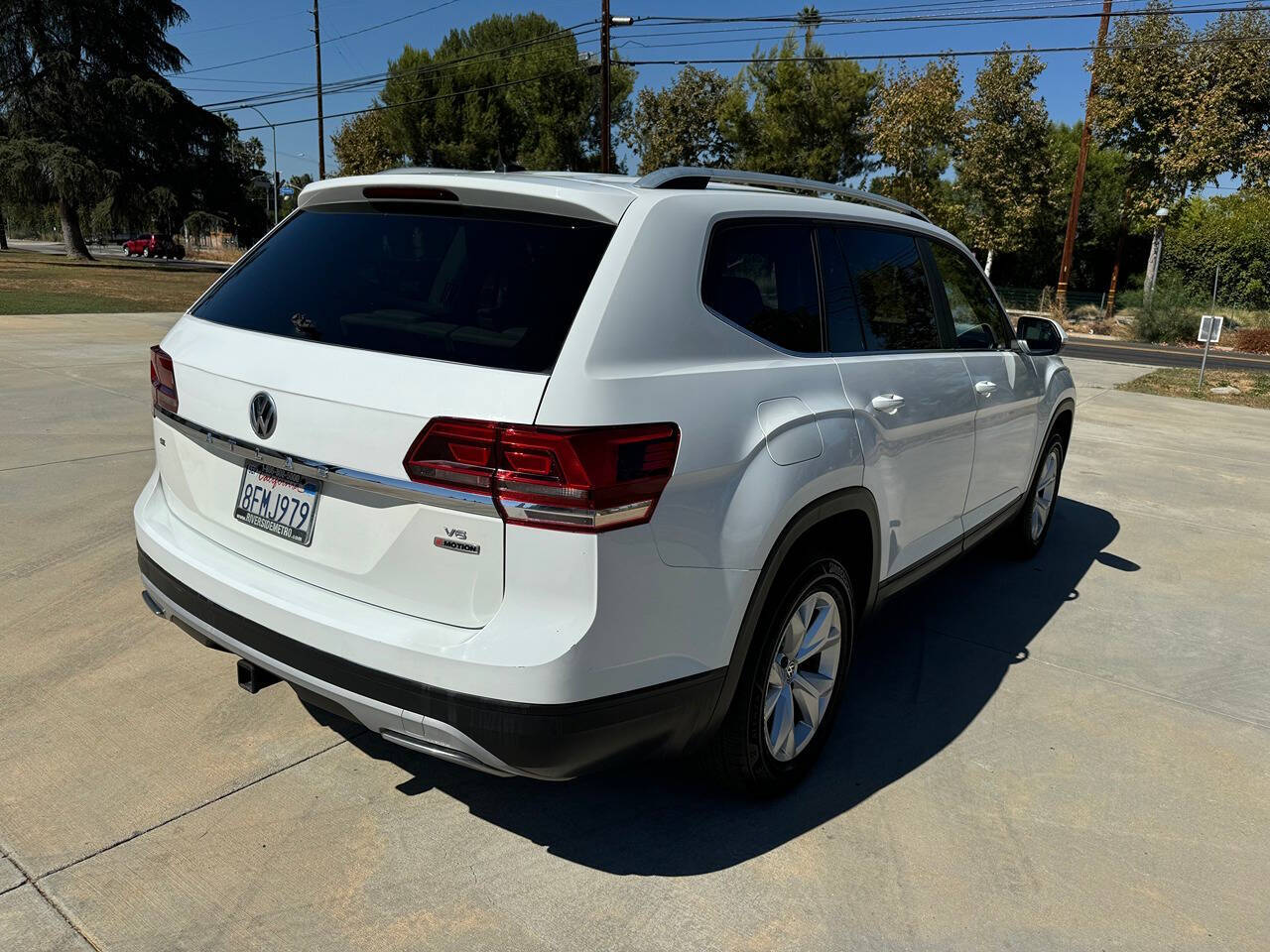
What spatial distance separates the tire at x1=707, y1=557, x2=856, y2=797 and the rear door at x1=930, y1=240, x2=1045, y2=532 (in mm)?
1373

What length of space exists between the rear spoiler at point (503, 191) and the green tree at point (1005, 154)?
34.2m

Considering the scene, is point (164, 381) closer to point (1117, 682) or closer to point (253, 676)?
point (253, 676)

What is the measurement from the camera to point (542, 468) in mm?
2123

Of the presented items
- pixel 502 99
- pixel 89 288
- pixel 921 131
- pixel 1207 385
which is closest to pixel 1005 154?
pixel 921 131

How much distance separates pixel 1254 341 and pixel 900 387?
30.6 metres

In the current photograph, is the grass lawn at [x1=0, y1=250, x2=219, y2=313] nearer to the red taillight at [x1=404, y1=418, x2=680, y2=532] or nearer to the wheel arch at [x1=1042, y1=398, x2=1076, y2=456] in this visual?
the wheel arch at [x1=1042, y1=398, x2=1076, y2=456]

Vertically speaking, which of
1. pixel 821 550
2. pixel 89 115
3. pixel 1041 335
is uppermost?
pixel 89 115

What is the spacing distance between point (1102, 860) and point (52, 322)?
16.2 metres

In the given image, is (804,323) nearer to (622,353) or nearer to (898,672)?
(622,353)

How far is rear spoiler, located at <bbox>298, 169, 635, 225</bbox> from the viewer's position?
8.09ft

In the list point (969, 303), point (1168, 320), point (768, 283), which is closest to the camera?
point (768, 283)

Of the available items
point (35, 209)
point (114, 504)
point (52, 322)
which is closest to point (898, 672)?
point (114, 504)

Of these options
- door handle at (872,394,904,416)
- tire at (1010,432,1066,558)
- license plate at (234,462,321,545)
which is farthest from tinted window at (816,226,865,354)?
tire at (1010,432,1066,558)

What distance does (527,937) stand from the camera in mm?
2412
